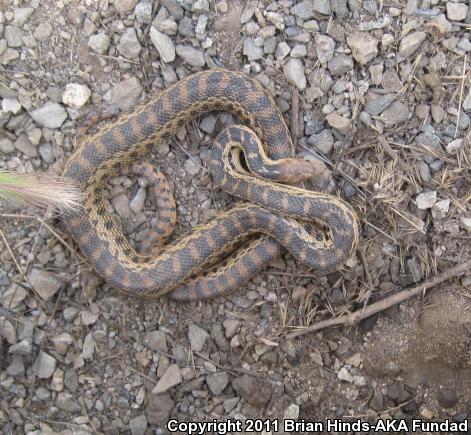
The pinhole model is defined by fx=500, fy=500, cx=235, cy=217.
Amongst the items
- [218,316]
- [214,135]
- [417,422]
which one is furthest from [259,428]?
[214,135]

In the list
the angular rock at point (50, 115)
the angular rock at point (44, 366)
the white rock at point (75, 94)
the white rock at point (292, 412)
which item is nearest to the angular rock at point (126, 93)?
the white rock at point (75, 94)

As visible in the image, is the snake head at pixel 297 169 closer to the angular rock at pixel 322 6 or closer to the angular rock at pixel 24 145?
the angular rock at pixel 322 6

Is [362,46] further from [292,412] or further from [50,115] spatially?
[292,412]

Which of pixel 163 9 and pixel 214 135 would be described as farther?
pixel 214 135

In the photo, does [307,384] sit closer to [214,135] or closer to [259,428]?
[259,428]

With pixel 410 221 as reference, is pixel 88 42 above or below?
above

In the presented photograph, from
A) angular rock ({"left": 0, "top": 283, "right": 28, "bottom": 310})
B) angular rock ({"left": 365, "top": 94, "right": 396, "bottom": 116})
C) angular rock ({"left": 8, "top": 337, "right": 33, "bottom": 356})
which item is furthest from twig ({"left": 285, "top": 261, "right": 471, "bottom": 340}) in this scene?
angular rock ({"left": 0, "top": 283, "right": 28, "bottom": 310})

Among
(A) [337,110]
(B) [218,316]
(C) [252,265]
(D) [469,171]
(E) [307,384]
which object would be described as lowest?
(E) [307,384]

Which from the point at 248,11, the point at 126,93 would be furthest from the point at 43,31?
the point at 248,11
